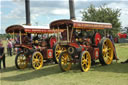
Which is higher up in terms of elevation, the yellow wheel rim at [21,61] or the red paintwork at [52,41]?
the red paintwork at [52,41]

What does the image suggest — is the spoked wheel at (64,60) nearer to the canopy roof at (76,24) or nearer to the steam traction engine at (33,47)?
the canopy roof at (76,24)

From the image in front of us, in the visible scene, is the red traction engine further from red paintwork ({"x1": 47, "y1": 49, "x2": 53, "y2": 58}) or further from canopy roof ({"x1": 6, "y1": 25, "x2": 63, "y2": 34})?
red paintwork ({"x1": 47, "y1": 49, "x2": 53, "y2": 58})

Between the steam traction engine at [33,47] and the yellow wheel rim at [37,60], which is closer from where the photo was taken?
the yellow wheel rim at [37,60]

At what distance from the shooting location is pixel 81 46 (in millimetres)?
7617

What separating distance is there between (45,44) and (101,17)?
22263 millimetres

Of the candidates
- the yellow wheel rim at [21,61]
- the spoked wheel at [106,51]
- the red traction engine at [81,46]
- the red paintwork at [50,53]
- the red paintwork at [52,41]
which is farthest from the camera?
the red paintwork at [52,41]

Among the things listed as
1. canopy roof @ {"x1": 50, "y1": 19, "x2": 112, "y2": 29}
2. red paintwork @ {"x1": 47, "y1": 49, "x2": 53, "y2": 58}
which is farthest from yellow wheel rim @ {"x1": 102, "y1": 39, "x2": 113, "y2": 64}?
red paintwork @ {"x1": 47, "y1": 49, "x2": 53, "y2": 58}

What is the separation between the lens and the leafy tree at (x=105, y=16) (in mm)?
30516

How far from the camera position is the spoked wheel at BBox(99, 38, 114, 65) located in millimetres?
8148

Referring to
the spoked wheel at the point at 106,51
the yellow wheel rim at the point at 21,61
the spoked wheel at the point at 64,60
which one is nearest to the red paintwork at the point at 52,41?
the yellow wheel rim at the point at 21,61

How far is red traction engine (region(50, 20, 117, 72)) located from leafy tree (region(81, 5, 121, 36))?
22202 mm

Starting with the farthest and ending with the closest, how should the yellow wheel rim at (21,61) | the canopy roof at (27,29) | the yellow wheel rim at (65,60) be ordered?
the yellow wheel rim at (21,61) < the canopy roof at (27,29) < the yellow wheel rim at (65,60)

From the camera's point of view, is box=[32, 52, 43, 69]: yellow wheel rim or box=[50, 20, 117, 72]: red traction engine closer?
box=[50, 20, 117, 72]: red traction engine

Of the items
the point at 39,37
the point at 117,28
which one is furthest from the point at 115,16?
the point at 39,37
